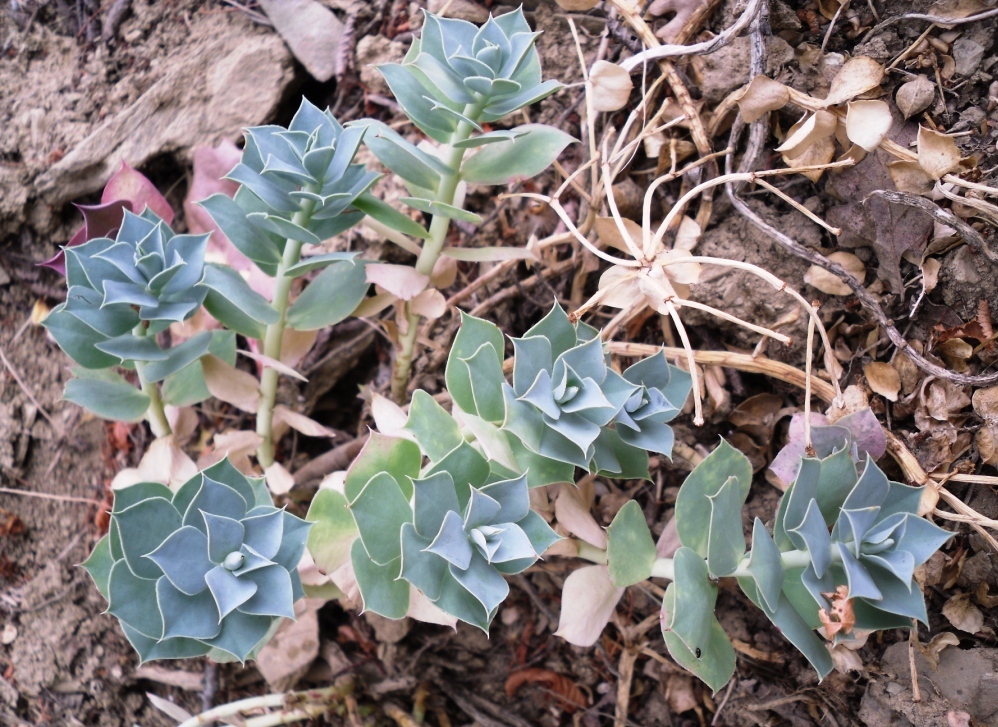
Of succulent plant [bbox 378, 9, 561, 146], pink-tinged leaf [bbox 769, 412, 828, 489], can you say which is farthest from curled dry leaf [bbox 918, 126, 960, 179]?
succulent plant [bbox 378, 9, 561, 146]

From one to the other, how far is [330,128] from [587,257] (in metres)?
0.45

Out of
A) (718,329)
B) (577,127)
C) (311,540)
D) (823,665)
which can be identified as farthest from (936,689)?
(577,127)

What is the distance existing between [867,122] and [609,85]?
36 centimetres

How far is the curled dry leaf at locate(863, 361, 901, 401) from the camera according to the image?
0.95 meters

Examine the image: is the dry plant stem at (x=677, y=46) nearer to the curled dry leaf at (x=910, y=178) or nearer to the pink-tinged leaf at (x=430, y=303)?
the curled dry leaf at (x=910, y=178)

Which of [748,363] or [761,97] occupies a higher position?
[761,97]

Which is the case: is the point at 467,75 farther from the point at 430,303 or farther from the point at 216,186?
the point at 216,186

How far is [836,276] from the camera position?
0.99 metres

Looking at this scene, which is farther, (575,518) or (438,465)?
(575,518)

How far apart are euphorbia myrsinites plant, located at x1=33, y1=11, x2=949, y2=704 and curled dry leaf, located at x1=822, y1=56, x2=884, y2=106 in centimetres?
38

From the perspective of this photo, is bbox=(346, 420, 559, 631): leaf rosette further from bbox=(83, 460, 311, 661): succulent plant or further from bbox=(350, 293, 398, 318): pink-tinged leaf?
bbox=(350, 293, 398, 318): pink-tinged leaf

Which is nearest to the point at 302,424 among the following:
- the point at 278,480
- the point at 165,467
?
the point at 278,480

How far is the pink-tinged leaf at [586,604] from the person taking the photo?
0.85m

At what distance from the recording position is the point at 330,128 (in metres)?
0.88
